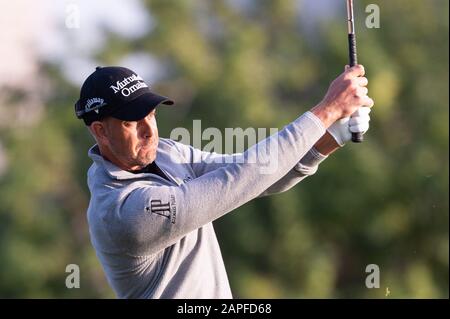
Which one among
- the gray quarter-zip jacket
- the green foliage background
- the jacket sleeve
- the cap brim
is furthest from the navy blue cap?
the green foliage background

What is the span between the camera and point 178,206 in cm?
356

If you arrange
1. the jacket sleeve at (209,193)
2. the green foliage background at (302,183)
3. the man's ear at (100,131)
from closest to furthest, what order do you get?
the jacket sleeve at (209,193) → the man's ear at (100,131) → the green foliage background at (302,183)

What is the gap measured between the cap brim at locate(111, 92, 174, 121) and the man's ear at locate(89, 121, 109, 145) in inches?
3.6

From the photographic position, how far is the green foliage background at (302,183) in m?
11.9

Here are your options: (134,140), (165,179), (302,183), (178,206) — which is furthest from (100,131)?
(302,183)

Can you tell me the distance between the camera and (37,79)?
1328cm

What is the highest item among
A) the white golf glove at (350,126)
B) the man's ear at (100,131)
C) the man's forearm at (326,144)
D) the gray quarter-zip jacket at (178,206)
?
the man's ear at (100,131)

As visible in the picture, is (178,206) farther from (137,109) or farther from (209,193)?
(137,109)

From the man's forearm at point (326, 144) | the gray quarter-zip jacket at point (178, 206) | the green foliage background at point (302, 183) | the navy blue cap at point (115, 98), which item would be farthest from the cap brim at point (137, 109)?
the green foliage background at point (302, 183)

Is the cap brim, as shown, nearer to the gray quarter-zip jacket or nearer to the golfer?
the golfer

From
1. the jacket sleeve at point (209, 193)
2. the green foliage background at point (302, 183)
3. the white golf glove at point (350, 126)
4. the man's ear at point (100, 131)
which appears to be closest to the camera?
the jacket sleeve at point (209, 193)

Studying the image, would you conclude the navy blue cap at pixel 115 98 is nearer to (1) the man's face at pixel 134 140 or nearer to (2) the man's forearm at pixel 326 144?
(1) the man's face at pixel 134 140

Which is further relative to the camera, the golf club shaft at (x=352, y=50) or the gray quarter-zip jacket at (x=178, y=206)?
the golf club shaft at (x=352, y=50)
